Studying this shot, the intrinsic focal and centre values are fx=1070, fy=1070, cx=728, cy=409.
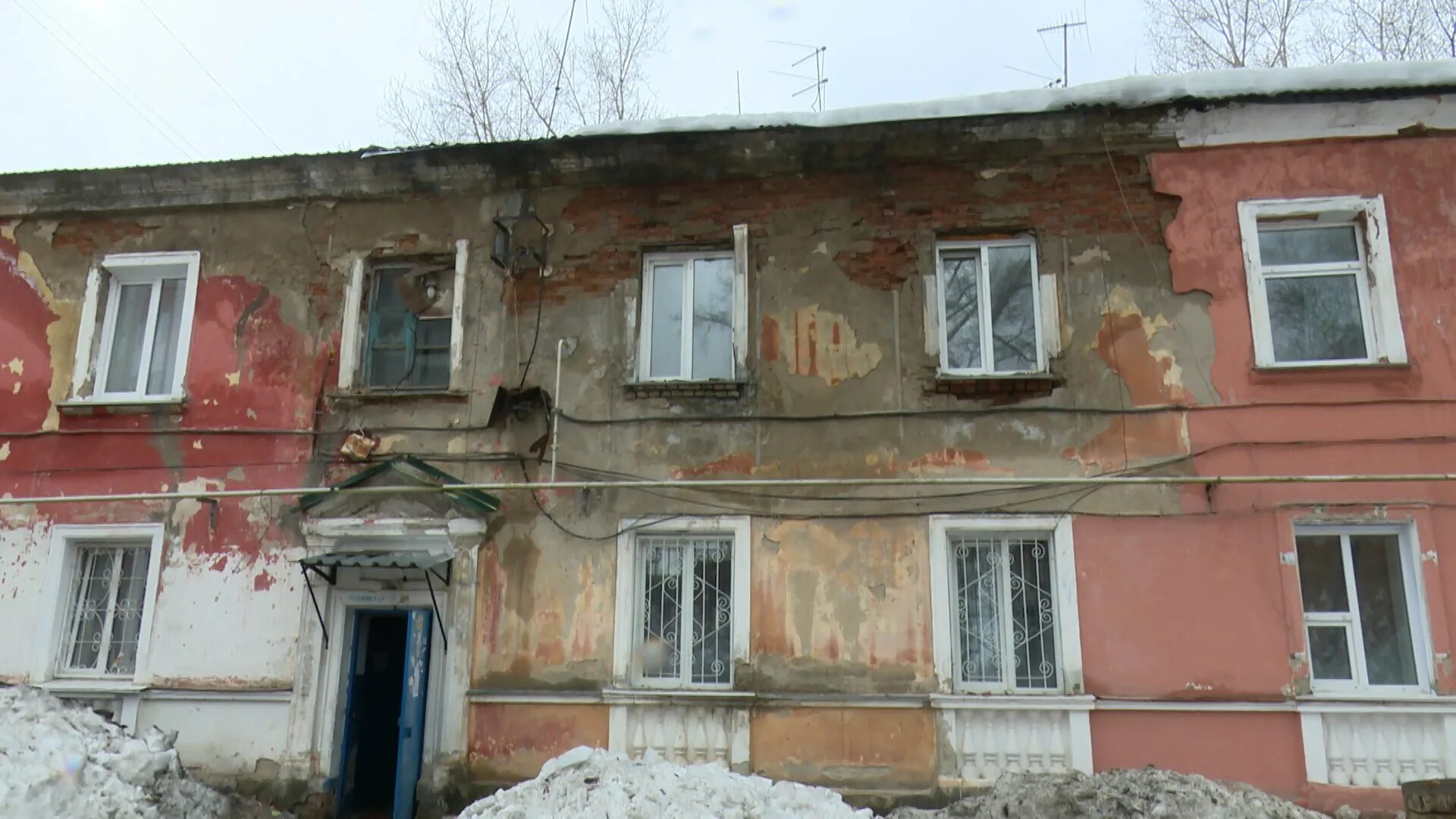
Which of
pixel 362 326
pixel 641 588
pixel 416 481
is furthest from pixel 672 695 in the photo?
pixel 362 326

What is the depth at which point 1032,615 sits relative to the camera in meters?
8.88

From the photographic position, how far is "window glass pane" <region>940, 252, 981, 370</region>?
9492 mm

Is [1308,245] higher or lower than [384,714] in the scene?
higher

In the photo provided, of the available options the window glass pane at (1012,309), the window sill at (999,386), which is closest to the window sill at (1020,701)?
the window sill at (999,386)

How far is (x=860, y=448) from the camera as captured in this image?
925 centimetres

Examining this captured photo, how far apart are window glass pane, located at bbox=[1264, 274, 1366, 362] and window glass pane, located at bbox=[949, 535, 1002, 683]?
3.01m

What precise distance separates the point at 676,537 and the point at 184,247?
19.0 ft

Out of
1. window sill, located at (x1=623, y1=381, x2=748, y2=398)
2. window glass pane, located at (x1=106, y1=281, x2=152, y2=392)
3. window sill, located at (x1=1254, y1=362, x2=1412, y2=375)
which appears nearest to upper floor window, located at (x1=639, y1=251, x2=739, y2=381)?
window sill, located at (x1=623, y1=381, x2=748, y2=398)

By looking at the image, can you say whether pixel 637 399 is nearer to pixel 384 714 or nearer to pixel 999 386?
pixel 999 386

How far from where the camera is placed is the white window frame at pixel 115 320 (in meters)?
10.4

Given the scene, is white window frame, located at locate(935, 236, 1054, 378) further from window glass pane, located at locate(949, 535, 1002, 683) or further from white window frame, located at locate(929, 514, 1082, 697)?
window glass pane, located at locate(949, 535, 1002, 683)

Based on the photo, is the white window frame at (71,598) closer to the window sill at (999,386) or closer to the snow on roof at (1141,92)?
the snow on roof at (1141,92)

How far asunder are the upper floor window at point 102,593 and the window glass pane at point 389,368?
7.90ft

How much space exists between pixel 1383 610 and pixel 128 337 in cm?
1170
